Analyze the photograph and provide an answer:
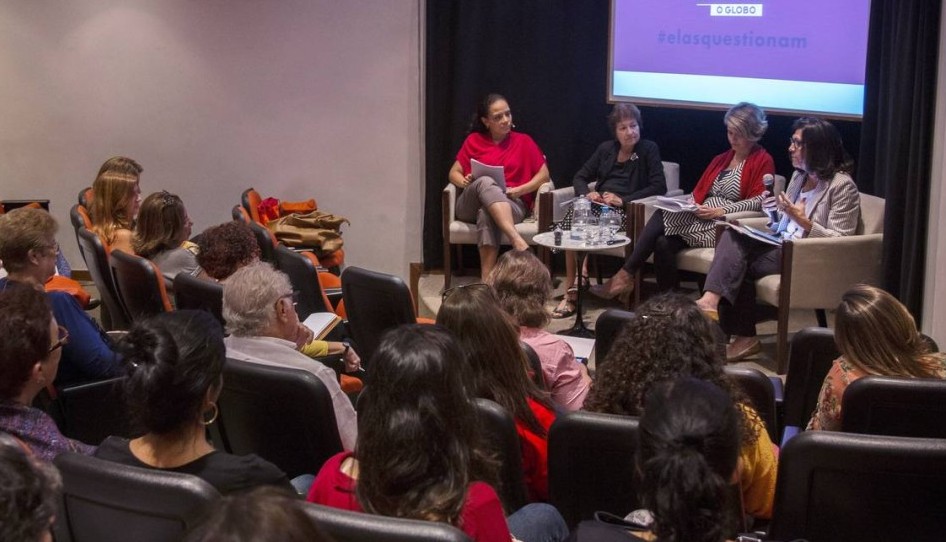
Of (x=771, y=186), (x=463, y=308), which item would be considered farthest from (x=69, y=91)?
(x=463, y=308)

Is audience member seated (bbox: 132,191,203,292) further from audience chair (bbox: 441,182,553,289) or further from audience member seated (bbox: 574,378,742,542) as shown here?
audience member seated (bbox: 574,378,742,542)

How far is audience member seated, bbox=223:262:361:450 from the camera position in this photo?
10.1ft

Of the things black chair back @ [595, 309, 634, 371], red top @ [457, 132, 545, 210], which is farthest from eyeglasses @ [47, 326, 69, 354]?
red top @ [457, 132, 545, 210]

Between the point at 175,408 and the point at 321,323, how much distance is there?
5.40ft

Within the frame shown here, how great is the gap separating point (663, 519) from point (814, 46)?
204 inches

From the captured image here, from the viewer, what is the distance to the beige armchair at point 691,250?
599cm

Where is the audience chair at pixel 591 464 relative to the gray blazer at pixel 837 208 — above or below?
below

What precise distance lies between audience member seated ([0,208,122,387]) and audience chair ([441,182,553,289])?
3341mm

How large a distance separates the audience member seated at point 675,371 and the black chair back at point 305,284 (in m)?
2.01

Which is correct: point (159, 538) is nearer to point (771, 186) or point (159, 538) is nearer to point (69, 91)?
point (771, 186)

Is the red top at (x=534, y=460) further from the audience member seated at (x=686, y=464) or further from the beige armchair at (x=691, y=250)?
the beige armchair at (x=691, y=250)

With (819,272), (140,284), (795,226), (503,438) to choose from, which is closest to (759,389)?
(503,438)

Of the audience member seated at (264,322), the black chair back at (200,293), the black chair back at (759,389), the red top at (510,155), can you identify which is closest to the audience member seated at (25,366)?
the audience member seated at (264,322)

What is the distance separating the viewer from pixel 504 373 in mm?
2795
